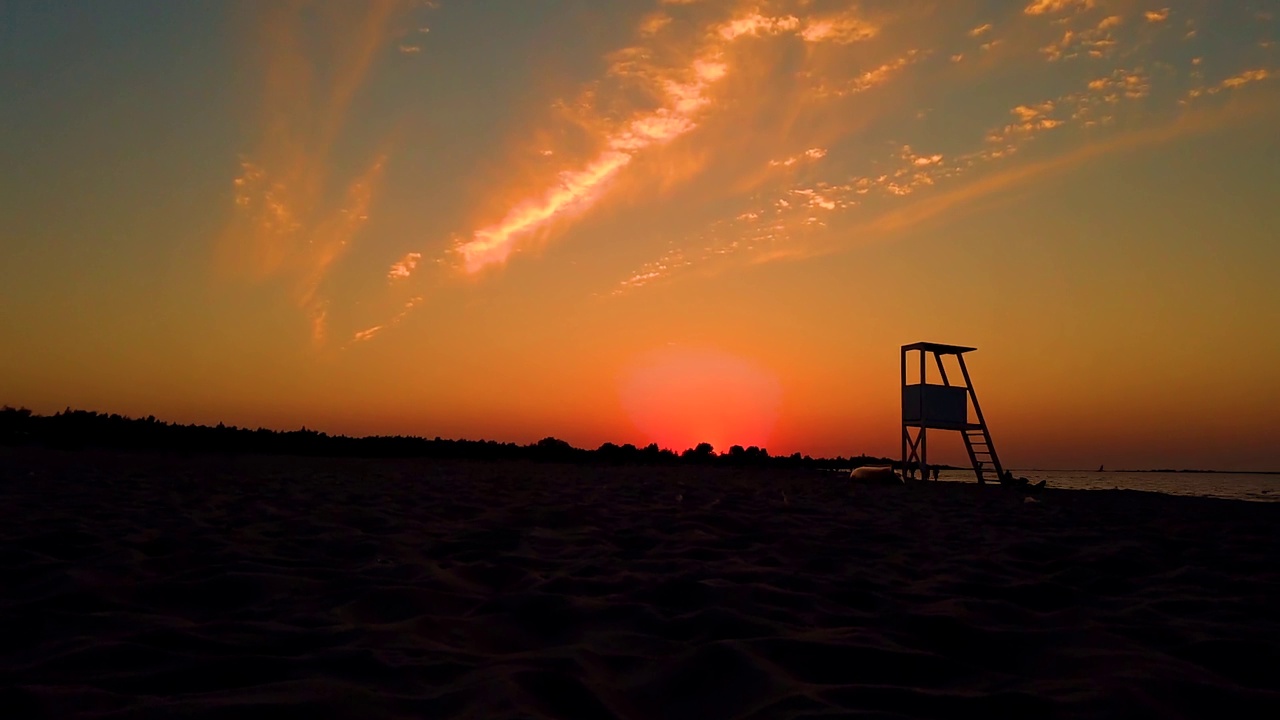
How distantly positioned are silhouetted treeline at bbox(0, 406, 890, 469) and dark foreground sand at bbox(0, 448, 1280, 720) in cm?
1369

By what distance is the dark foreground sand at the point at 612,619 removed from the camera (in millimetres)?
2086

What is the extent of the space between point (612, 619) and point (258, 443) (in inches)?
836

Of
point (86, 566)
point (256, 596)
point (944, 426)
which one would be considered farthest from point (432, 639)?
point (944, 426)

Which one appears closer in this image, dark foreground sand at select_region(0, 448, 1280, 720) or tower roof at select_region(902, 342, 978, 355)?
dark foreground sand at select_region(0, 448, 1280, 720)

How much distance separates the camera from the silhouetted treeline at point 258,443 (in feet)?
55.5

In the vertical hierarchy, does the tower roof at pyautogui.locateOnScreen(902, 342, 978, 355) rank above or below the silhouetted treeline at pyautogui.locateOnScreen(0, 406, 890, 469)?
above

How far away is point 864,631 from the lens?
2.79 m

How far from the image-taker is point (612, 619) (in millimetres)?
2986

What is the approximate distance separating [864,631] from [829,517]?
441cm

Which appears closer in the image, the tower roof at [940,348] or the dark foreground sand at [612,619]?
the dark foreground sand at [612,619]

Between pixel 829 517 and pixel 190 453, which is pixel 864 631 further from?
pixel 190 453

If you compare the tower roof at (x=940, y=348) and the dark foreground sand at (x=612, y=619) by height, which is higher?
the tower roof at (x=940, y=348)

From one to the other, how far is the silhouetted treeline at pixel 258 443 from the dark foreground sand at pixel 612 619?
44.9 feet

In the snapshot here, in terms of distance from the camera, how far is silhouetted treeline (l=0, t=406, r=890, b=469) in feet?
55.5
